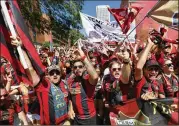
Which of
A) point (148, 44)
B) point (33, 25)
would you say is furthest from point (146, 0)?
point (33, 25)

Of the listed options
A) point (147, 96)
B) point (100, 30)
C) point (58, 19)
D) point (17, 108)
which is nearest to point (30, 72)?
point (17, 108)

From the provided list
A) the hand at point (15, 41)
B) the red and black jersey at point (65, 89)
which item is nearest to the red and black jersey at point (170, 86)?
the red and black jersey at point (65, 89)

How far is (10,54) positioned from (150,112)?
196 cm

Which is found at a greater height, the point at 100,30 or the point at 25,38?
the point at 100,30

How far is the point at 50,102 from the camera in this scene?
195 inches

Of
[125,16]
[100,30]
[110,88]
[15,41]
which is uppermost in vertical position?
[125,16]

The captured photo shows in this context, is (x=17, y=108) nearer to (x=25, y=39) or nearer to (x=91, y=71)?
(x=25, y=39)

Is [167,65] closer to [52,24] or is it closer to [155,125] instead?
[155,125]

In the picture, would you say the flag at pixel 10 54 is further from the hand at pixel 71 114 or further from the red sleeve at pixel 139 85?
the red sleeve at pixel 139 85

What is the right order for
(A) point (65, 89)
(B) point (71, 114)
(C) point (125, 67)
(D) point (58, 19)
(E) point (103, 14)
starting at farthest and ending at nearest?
1. (D) point (58, 19)
2. (E) point (103, 14)
3. (B) point (71, 114)
4. (A) point (65, 89)
5. (C) point (125, 67)

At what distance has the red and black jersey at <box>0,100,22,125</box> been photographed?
475 cm

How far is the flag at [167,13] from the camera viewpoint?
4.94 metres

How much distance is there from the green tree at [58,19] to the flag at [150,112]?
14.8 metres

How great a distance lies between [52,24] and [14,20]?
15529 millimetres
